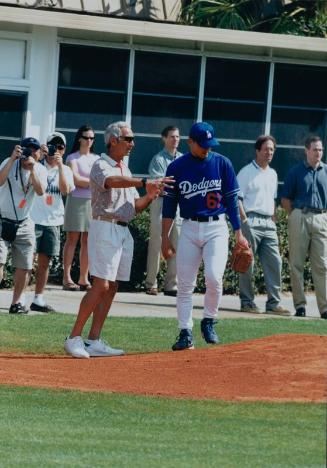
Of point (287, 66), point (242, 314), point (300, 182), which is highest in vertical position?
point (287, 66)

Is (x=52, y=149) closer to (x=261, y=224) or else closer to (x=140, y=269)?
(x=261, y=224)

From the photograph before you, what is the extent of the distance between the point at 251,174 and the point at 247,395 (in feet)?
21.1

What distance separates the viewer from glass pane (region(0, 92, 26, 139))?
1866cm

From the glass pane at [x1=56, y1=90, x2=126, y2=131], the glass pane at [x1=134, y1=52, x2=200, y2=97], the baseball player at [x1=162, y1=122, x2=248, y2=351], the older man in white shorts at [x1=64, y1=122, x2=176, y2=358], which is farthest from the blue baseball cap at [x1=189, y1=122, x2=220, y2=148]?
the glass pane at [x1=134, y1=52, x2=200, y2=97]

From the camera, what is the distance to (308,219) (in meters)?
16.3

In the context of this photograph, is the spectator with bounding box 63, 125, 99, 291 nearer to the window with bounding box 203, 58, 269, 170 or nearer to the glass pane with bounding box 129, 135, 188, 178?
the glass pane with bounding box 129, 135, 188, 178

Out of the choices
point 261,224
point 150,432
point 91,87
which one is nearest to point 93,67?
point 91,87

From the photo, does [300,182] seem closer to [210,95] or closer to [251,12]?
[210,95]

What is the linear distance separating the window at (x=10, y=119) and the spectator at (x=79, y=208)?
4.82 ft

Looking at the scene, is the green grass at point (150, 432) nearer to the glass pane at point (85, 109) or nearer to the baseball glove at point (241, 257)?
the baseball glove at point (241, 257)

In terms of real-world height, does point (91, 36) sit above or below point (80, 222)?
above

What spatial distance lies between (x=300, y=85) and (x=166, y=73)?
2.06 metres

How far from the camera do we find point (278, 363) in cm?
1156

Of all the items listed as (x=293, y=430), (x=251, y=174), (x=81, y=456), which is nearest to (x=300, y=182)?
(x=251, y=174)
